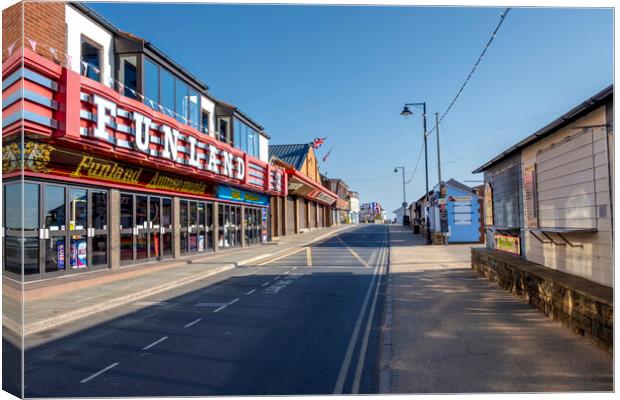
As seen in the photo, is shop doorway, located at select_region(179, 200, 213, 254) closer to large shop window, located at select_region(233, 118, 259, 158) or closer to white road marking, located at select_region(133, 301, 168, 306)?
large shop window, located at select_region(233, 118, 259, 158)

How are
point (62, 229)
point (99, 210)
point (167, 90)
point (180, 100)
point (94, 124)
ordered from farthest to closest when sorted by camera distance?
point (180, 100), point (167, 90), point (99, 210), point (62, 229), point (94, 124)

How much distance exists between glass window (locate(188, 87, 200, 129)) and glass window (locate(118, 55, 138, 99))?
4.92 metres

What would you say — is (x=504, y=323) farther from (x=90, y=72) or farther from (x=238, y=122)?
(x=238, y=122)

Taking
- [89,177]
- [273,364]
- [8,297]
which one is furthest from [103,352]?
[89,177]

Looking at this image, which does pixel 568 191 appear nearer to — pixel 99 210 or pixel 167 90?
pixel 99 210

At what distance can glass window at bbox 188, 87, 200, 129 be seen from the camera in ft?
77.6

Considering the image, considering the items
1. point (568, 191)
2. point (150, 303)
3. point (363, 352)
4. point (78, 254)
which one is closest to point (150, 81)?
point (78, 254)

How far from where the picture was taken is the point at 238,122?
3155cm

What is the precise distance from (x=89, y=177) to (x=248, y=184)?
14.2m

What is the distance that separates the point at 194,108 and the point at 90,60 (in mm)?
8184

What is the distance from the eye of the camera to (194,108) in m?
24.3

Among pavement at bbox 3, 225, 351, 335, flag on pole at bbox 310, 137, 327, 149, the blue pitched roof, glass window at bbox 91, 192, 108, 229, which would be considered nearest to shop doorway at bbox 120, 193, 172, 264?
pavement at bbox 3, 225, 351, 335

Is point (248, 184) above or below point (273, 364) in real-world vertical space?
above

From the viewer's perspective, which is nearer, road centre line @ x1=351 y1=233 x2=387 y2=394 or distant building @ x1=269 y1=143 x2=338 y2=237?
road centre line @ x1=351 y1=233 x2=387 y2=394
